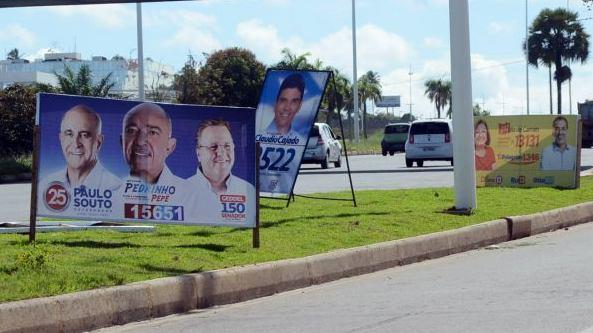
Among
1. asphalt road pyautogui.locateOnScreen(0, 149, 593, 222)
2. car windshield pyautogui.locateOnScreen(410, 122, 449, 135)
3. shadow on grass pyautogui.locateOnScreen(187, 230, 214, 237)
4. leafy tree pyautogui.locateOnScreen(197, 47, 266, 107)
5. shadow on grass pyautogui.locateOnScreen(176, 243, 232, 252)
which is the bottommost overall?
shadow on grass pyautogui.locateOnScreen(176, 243, 232, 252)

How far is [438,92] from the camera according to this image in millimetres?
127438

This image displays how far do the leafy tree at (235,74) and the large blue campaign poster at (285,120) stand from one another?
151 ft

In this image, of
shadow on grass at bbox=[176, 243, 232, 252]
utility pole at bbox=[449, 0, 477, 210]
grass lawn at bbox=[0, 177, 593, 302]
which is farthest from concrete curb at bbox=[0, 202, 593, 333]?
utility pole at bbox=[449, 0, 477, 210]

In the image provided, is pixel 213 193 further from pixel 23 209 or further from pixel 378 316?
pixel 23 209

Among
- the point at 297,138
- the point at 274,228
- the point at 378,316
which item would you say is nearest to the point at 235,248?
the point at 274,228

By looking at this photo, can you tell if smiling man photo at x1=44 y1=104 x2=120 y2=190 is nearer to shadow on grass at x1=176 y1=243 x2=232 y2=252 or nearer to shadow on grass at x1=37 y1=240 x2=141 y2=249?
shadow on grass at x1=37 y1=240 x2=141 y2=249

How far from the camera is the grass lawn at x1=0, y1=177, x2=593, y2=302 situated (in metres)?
8.44

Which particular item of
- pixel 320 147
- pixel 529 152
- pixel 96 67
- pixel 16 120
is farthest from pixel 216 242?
pixel 96 67

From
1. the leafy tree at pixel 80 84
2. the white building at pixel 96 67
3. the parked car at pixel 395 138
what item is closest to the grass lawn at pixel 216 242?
the leafy tree at pixel 80 84

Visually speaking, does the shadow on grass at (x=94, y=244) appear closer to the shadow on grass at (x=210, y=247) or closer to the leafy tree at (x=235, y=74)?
the shadow on grass at (x=210, y=247)

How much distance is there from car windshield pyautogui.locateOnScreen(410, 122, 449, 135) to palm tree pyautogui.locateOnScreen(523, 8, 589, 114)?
33.6m

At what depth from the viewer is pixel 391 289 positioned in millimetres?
9773

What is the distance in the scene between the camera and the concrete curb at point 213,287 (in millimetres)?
7453

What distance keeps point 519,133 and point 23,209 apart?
1011 cm
